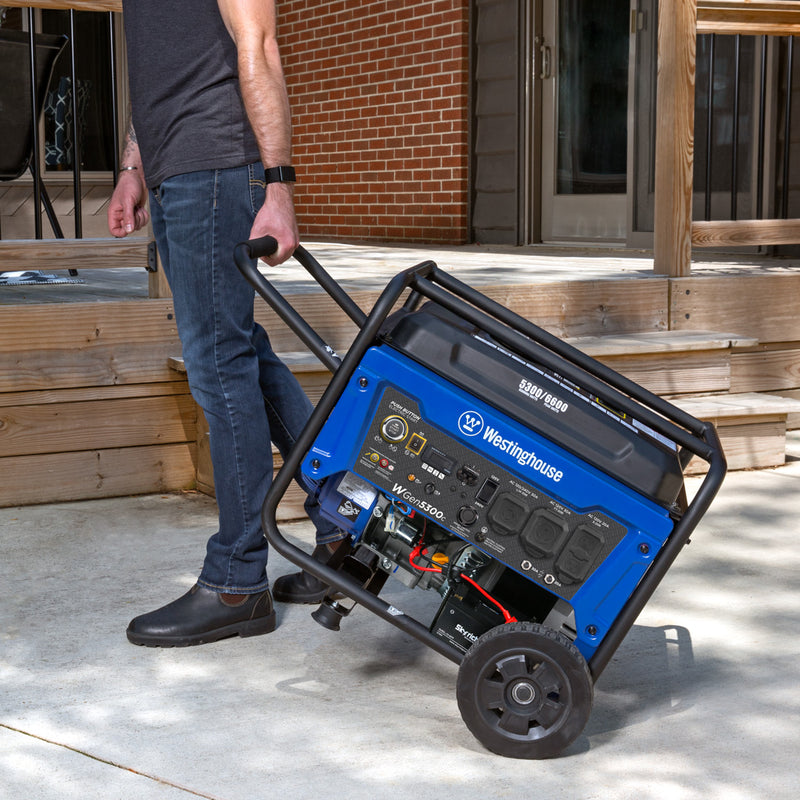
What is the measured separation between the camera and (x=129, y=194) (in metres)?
2.58

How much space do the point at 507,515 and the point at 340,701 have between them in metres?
0.52

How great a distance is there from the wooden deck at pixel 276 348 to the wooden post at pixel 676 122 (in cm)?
19

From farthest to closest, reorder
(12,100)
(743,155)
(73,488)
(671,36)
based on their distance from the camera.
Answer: (743,155) < (12,100) < (671,36) < (73,488)

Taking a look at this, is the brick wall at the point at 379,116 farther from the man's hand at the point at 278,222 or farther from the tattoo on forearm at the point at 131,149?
the man's hand at the point at 278,222

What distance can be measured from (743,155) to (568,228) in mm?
1383

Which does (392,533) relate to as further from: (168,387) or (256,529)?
(168,387)

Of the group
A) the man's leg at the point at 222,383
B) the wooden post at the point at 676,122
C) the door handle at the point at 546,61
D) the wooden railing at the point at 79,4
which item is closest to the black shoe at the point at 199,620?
the man's leg at the point at 222,383

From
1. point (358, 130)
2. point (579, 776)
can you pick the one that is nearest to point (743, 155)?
point (358, 130)

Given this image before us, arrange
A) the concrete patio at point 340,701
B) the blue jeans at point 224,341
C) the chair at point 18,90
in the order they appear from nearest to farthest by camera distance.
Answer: the concrete patio at point 340,701
the blue jeans at point 224,341
the chair at point 18,90

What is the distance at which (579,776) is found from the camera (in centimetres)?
188

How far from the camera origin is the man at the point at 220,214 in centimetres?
221

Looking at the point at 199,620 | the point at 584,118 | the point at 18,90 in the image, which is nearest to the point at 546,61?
the point at 584,118

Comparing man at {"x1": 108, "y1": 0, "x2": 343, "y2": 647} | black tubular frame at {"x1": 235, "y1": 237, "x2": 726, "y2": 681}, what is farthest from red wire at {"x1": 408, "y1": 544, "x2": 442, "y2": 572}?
man at {"x1": 108, "y1": 0, "x2": 343, "y2": 647}

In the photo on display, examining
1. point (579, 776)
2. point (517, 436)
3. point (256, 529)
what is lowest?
point (579, 776)
